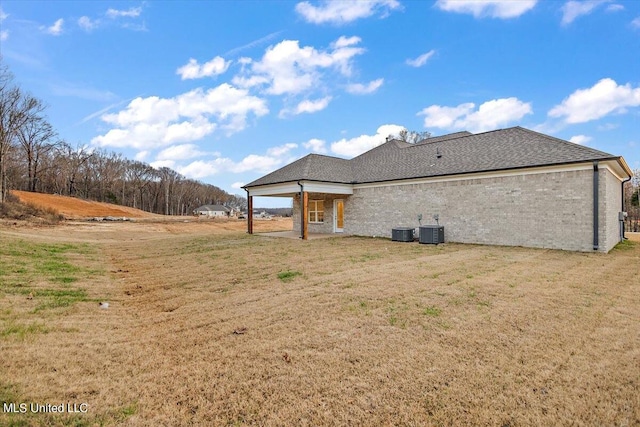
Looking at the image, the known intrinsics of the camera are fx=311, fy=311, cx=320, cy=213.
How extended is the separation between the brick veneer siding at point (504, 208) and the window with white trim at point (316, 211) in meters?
4.64

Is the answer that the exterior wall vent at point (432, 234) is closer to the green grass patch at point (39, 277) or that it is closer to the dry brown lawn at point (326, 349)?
the dry brown lawn at point (326, 349)

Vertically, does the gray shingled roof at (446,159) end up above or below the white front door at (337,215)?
above

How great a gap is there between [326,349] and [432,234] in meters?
11.0

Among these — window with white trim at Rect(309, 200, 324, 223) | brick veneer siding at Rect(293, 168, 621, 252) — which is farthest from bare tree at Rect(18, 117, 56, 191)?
brick veneer siding at Rect(293, 168, 621, 252)

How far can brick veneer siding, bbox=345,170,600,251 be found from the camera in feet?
35.2

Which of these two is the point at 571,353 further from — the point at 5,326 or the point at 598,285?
the point at 5,326

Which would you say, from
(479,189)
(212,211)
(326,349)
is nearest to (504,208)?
(479,189)

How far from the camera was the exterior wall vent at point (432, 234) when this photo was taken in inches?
519

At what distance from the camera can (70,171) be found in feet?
189

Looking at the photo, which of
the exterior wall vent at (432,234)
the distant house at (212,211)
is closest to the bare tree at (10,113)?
the exterior wall vent at (432,234)

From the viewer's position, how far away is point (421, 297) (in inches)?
203

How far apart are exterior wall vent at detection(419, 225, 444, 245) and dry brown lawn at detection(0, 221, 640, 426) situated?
6314 mm

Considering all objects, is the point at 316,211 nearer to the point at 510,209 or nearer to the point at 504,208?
the point at 504,208

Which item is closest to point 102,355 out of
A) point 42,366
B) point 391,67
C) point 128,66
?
point 42,366
